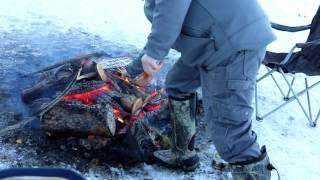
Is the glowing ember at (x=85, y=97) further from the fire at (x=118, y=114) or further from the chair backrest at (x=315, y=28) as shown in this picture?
the chair backrest at (x=315, y=28)

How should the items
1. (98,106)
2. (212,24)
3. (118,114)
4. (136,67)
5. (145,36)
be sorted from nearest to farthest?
(212,24)
(136,67)
(98,106)
(118,114)
(145,36)

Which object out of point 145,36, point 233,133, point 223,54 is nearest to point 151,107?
point 233,133

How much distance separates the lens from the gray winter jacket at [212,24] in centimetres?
245

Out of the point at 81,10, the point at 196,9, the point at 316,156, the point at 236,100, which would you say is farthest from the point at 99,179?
the point at 81,10

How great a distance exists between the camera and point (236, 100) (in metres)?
2.64

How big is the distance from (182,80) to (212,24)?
74 centimetres

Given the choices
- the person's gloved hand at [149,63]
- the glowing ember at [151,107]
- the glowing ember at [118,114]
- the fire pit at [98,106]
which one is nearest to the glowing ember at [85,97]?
the fire pit at [98,106]

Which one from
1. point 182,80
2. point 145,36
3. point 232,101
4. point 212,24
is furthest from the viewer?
point 145,36

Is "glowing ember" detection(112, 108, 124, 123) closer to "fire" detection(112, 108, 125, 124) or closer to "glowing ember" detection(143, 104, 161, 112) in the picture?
"fire" detection(112, 108, 125, 124)

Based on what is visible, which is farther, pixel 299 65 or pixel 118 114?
pixel 299 65

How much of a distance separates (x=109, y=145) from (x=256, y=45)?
1.45m

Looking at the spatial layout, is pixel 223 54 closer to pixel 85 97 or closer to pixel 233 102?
pixel 233 102

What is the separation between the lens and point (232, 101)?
8.63 ft

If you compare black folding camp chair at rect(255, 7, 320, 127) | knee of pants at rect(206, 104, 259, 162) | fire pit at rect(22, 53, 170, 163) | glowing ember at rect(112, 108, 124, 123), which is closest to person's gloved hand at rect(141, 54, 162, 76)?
knee of pants at rect(206, 104, 259, 162)
